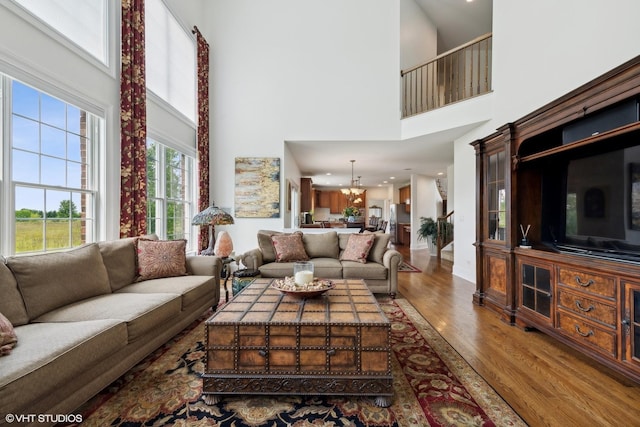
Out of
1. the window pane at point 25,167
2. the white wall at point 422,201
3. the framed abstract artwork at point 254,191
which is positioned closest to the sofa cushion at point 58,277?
the window pane at point 25,167

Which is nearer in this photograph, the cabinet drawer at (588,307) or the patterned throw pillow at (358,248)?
the cabinet drawer at (588,307)

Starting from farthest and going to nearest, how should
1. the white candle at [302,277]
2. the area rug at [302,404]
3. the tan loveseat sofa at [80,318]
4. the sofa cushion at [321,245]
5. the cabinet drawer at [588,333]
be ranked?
the sofa cushion at [321,245], the white candle at [302,277], the cabinet drawer at [588,333], the area rug at [302,404], the tan loveseat sofa at [80,318]

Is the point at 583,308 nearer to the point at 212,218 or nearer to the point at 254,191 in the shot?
the point at 212,218

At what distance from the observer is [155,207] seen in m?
3.94

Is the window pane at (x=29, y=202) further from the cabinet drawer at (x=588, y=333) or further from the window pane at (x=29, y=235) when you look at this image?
the cabinet drawer at (x=588, y=333)

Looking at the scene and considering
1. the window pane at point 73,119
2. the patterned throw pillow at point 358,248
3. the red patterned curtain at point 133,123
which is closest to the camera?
the window pane at point 73,119

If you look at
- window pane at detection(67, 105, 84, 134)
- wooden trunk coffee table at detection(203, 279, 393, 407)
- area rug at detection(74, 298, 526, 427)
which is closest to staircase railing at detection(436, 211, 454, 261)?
area rug at detection(74, 298, 526, 427)

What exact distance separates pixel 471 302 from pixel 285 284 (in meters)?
2.66

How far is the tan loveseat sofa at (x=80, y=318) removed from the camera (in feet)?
4.26

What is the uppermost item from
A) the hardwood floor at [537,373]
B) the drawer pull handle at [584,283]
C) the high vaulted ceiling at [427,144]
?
the high vaulted ceiling at [427,144]

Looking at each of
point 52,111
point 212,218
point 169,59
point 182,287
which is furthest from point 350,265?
point 169,59

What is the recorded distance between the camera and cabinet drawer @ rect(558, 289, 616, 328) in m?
1.97

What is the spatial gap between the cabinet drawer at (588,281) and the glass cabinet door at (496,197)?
841 mm

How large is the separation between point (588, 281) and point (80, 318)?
356 centimetres
